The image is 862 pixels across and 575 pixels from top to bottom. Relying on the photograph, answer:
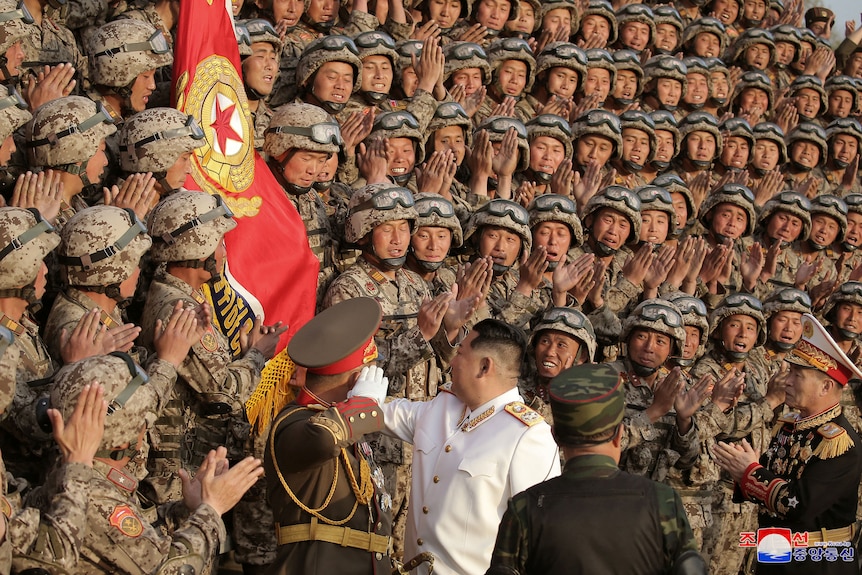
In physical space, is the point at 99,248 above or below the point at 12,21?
below

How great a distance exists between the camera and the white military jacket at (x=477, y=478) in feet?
19.5

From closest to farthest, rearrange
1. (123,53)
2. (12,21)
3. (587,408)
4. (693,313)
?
(587,408) < (12,21) < (123,53) < (693,313)

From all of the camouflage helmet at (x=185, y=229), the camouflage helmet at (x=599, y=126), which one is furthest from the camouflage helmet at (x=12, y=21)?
the camouflage helmet at (x=599, y=126)

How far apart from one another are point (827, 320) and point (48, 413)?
10.0m

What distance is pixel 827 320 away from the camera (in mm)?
13797

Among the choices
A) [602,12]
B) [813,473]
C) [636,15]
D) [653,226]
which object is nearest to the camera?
[813,473]

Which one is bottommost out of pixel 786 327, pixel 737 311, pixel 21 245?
pixel 786 327

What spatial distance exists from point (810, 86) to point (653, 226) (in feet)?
21.9

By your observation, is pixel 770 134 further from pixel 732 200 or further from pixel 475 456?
pixel 475 456

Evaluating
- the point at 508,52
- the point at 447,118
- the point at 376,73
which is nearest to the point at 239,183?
the point at 376,73

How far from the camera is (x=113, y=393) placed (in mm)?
5816

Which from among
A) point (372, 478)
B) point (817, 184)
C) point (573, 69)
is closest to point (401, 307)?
point (372, 478)

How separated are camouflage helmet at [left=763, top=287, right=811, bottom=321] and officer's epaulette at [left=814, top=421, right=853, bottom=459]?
4933 mm

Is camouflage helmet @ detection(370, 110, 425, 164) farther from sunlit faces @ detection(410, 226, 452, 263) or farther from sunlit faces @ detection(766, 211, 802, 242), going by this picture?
sunlit faces @ detection(766, 211, 802, 242)
